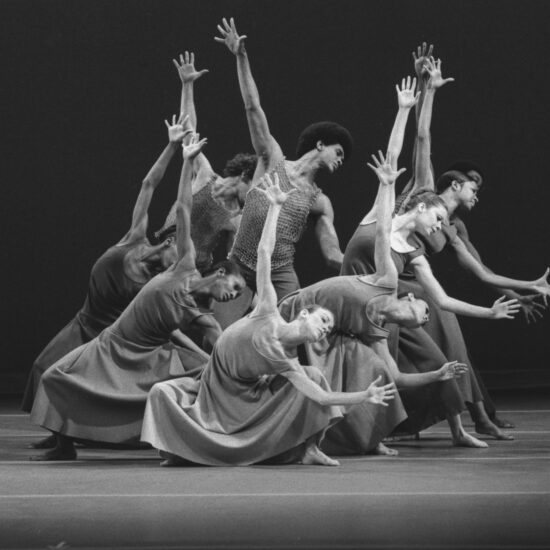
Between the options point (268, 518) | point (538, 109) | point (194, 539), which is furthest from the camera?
point (538, 109)

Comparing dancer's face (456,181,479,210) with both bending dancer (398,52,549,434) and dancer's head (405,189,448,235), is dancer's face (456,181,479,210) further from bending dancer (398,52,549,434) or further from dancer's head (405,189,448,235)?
dancer's head (405,189,448,235)

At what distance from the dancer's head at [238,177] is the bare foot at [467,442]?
1456 mm

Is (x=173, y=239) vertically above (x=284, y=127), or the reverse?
(x=284, y=127)

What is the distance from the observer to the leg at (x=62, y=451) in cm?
465

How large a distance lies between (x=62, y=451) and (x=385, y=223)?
1379mm

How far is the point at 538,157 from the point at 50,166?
268 cm

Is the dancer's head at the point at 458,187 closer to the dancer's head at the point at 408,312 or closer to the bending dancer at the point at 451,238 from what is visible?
the bending dancer at the point at 451,238

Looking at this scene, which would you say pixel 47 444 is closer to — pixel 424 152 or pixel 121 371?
pixel 121 371

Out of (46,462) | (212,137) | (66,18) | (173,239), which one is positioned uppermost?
(66,18)

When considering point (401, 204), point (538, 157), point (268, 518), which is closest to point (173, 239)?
point (401, 204)

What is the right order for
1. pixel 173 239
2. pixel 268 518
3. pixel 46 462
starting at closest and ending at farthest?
1. pixel 268 518
2. pixel 46 462
3. pixel 173 239

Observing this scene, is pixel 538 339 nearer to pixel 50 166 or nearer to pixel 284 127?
pixel 284 127

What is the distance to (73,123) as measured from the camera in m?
7.40

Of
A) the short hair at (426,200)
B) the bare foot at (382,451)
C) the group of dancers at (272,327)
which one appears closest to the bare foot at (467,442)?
the group of dancers at (272,327)
